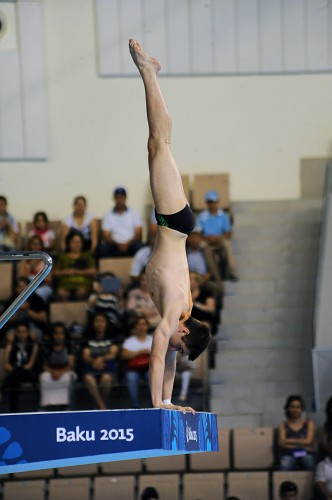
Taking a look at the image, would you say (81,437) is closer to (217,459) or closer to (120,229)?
(217,459)

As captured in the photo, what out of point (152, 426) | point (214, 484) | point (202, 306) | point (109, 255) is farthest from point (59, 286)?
point (152, 426)

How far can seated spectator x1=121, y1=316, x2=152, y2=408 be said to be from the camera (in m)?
10.6

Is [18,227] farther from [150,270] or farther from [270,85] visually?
[150,270]

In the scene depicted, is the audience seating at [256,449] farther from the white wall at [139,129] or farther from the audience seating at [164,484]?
the white wall at [139,129]

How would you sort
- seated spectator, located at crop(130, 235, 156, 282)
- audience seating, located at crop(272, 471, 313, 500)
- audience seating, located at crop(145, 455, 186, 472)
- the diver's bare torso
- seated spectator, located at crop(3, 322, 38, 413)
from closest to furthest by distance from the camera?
the diver's bare torso < audience seating, located at crop(272, 471, 313, 500) < audience seating, located at crop(145, 455, 186, 472) < seated spectator, located at crop(3, 322, 38, 413) < seated spectator, located at crop(130, 235, 156, 282)

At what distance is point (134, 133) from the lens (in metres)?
13.6

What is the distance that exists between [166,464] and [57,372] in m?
1.24

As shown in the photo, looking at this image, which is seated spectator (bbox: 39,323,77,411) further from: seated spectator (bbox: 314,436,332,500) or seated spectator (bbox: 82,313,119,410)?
seated spectator (bbox: 314,436,332,500)

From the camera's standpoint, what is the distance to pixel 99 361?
10836 millimetres

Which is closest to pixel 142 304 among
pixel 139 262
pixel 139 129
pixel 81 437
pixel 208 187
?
pixel 139 262

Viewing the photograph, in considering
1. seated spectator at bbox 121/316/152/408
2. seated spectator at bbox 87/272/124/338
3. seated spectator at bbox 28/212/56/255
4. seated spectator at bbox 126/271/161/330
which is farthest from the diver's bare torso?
seated spectator at bbox 28/212/56/255

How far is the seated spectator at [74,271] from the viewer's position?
39.6 feet

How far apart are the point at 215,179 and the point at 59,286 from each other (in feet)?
7.33

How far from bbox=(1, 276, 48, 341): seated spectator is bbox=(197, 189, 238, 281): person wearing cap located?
5.98 feet
